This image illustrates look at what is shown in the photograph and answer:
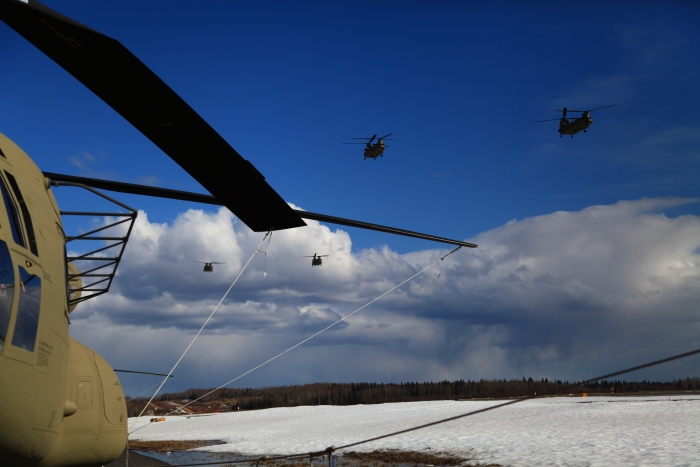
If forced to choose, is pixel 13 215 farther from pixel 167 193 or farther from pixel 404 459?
pixel 404 459

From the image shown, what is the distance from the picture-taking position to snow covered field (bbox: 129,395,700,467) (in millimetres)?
21297

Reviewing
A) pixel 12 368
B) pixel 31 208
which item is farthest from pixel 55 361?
pixel 31 208

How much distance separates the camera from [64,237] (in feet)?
22.8

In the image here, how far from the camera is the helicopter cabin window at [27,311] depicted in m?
4.90

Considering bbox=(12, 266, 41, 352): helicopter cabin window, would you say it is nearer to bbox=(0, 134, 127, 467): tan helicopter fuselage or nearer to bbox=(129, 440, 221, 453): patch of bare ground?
bbox=(0, 134, 127, 467): tan helicopter fuselage

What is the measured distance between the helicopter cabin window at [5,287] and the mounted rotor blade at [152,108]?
216 cm

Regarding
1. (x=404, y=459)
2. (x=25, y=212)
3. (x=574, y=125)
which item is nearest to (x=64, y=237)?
(x=25, y=212)

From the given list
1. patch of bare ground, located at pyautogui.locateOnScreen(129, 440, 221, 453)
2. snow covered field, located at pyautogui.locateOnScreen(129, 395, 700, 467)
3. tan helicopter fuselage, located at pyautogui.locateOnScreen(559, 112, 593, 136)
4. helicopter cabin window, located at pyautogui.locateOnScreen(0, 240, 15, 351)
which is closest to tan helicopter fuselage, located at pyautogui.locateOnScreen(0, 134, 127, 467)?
helicopter cabin window, located at pyautogui.locateOnScreen(0, 240, 15, 351)

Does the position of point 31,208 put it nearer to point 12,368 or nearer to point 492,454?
point 12,368

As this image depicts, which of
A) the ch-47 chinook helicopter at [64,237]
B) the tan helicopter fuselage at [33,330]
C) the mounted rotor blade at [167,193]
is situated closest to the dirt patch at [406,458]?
the mounted rotor blade at [167,193]

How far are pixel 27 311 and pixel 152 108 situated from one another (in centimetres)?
276

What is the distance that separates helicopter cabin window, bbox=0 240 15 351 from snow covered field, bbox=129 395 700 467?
19755 mm

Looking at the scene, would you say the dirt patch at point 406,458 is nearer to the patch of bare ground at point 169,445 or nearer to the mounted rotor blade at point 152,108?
the patch of bare ground at point 169,445

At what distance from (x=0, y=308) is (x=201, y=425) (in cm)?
5248
